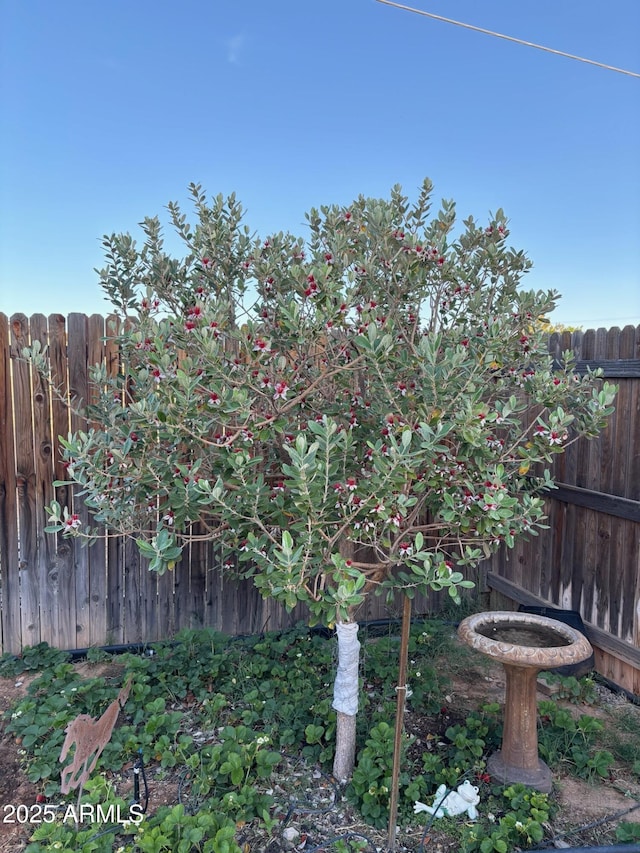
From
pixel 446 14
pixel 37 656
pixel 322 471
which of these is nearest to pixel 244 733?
pixel 322 471

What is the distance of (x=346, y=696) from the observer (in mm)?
1863

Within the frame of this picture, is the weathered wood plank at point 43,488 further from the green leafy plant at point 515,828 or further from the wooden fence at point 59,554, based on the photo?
the green leafy plant at point 515,828

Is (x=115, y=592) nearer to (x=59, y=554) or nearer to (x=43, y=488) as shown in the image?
(x=59, y=554)

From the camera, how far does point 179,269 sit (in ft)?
7.00

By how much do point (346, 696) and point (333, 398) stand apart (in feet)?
3.62

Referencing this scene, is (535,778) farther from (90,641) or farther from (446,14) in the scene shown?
(446,14)

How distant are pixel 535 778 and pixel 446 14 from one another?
4.47m

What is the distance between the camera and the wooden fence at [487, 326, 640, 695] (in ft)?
8.95

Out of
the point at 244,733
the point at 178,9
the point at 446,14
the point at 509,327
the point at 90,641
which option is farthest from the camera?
the point at 178,9

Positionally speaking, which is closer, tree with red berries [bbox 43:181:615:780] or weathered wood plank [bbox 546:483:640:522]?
tree with red berries [bbox 43:181:615:780]

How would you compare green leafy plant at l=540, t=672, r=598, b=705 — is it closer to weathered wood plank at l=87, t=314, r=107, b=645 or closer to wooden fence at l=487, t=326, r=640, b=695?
wooden fence at l=487, t=326, r=640, b=695

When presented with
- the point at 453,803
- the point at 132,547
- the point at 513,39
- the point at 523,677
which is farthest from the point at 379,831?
the point at 513,39

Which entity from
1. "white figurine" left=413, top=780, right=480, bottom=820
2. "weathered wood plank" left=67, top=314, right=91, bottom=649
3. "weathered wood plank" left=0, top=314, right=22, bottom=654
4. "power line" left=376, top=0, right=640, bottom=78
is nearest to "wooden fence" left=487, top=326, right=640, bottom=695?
"white figurine" left=413, top=780, right=480, bottom=820

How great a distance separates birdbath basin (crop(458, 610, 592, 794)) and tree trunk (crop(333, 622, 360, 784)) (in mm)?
461
